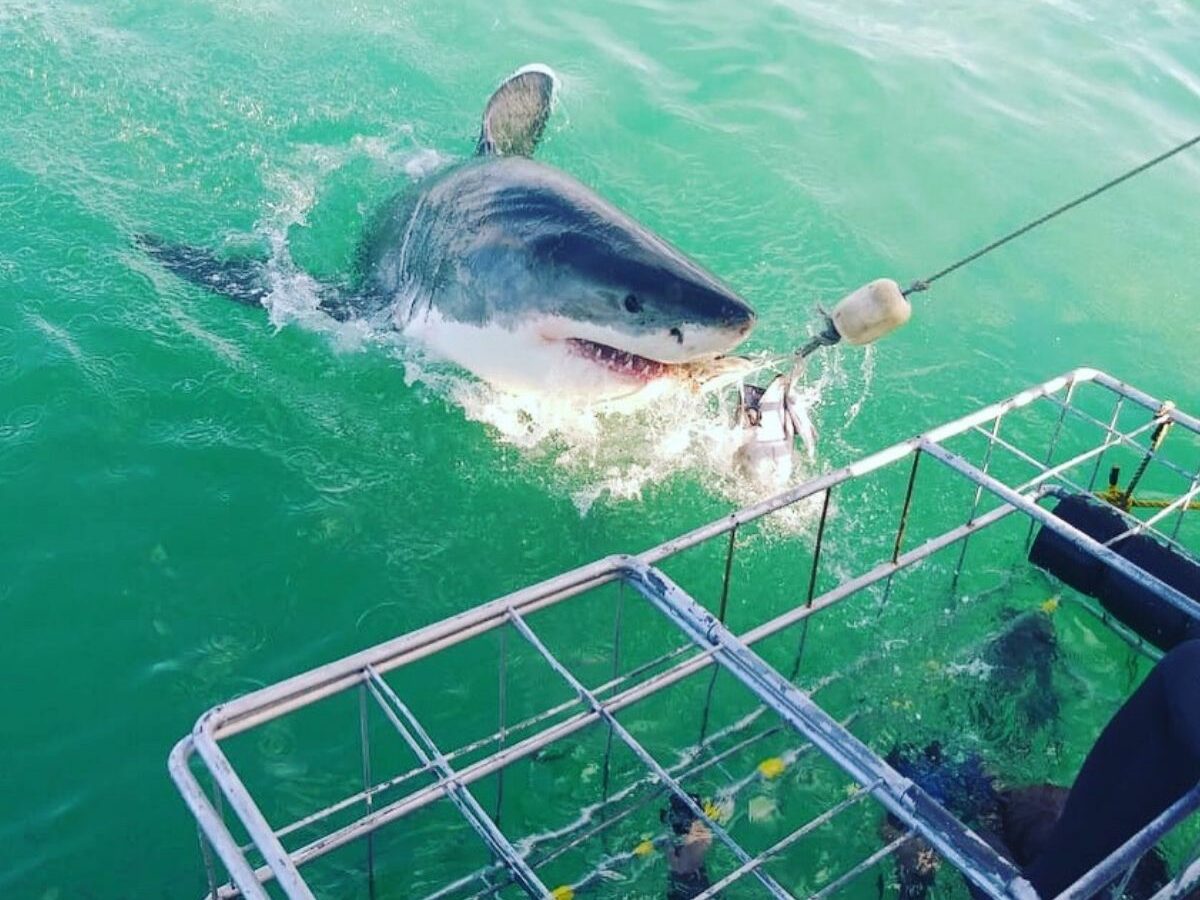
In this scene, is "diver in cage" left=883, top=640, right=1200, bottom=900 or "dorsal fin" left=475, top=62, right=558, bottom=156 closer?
"diver in cage" left=883, top=640, right=1200, bottom=900

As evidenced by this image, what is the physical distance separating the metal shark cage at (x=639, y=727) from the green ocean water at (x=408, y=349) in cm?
5

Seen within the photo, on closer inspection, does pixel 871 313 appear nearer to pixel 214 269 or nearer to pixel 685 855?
pixel 685 855

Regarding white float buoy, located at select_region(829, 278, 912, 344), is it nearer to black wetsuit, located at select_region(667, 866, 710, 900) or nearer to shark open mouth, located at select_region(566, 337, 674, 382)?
shark open mouth, located at select_region(566, 337, 674, 382)

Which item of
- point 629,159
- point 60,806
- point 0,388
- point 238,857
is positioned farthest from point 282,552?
point 629,159

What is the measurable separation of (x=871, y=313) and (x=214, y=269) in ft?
12.0

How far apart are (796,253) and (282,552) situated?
3647 mm

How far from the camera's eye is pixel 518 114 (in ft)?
17.0

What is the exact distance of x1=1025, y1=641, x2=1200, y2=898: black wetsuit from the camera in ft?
6.21

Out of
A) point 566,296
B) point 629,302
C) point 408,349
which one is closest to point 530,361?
point 566,296

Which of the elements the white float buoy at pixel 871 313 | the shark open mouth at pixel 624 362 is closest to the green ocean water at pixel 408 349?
the shark open mouth at pixel 624 362

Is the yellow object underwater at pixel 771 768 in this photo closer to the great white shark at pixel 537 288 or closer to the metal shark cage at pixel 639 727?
the metal shark cage at pixel 639 727

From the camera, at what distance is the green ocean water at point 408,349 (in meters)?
3.46

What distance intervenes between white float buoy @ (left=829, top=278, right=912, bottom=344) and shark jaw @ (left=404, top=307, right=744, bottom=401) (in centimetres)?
60

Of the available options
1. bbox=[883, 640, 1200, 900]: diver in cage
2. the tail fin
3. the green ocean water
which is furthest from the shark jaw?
bbox=[883, 640, 1200, 900]: diver in cage
